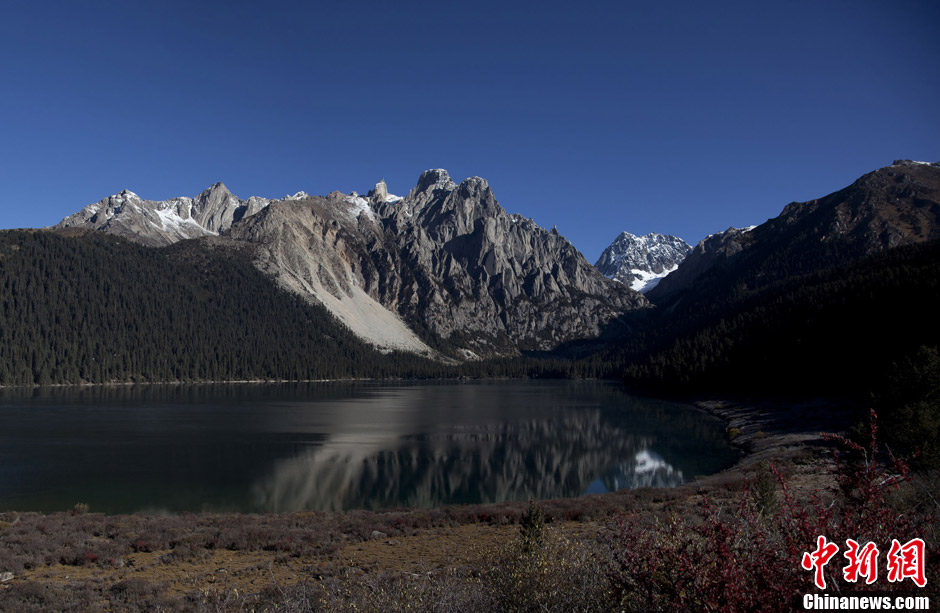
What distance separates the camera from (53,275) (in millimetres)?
185375

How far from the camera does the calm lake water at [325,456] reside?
116ft

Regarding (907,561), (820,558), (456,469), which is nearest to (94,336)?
(456,469)

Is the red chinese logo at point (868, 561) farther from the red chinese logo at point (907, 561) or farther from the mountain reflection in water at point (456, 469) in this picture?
the mountain reflection in water at point (456, 469)

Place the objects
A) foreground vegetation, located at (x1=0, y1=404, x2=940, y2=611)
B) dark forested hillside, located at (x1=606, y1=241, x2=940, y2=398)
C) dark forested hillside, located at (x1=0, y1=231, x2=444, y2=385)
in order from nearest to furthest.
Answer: foreground vegetation, located at (x1=0, y1=404, x2=940, y2=611), dark forested hillside, located at (x1=606, y1=241, x2=940, y2=398), dark forested hillside, located at (x1=0, y1=231, x2=444, y2=385)

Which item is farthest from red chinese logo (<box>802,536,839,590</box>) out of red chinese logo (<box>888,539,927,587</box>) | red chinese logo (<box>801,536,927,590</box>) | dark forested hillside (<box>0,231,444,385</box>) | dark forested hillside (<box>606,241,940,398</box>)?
dark forested hillside (<box>0,231,444,385</box>)

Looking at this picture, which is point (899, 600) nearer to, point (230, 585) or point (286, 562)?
point (230, 585)

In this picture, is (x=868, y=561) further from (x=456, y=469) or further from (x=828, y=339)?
(x=828, y=339)

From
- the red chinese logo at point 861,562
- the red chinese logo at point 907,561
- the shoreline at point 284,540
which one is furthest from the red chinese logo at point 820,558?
the shoreline at point 284,540

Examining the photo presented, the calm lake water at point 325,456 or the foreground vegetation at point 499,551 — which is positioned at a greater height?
the foreground vegetation at point 499,551

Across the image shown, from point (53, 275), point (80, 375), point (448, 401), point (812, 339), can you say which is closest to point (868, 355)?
point (812, 339)

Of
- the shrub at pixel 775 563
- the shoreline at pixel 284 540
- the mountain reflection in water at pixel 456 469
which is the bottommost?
the mountain reflection in water at pixel 456 469

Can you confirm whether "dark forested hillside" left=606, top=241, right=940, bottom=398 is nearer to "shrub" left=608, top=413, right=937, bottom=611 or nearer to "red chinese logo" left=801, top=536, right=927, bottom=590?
"red chinese logo" left=801, top=536, right=927, bottom=590

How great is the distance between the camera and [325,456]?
161ft

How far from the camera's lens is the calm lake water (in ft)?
116
